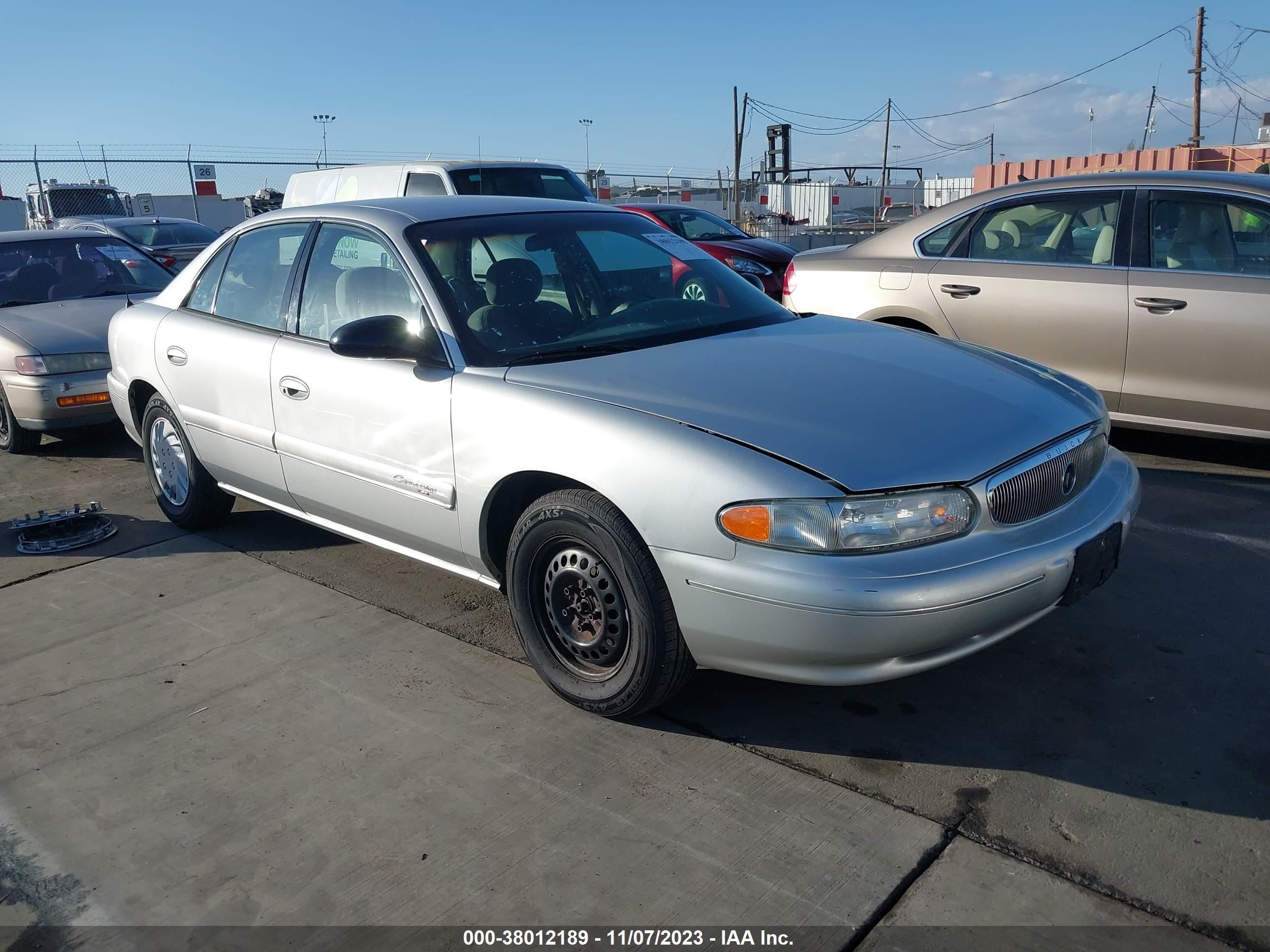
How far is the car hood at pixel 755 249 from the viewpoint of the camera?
11766 millimetres

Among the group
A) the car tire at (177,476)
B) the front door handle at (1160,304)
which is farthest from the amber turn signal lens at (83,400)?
the front door handle at (1160,304)

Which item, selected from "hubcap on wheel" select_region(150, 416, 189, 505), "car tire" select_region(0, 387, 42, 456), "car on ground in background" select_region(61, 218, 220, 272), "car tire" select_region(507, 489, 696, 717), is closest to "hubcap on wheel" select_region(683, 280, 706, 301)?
"car tire" select_region(507, 489, 696, 717)

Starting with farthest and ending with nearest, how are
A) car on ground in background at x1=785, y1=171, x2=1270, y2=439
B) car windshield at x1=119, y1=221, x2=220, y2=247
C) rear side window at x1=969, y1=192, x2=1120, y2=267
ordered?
car windshield at x1=119, y1=221, x2=220, y2=247
rear side window at x1=969, y1=192, x2=1120, y2=267
car on ground in background at x1=785, y1=171, x2=1270, y2=439

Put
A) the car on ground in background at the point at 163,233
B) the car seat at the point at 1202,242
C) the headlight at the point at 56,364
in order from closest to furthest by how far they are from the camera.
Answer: the car seat at the point at 1202,242 → the headlight at the point at 56,364 → the car on ground in background at the point at 163,233

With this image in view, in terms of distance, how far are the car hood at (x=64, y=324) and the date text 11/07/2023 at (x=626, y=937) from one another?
568 cm

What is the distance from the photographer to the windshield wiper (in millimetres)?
3539

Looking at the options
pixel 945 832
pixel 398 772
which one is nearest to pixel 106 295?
pixel 398 772

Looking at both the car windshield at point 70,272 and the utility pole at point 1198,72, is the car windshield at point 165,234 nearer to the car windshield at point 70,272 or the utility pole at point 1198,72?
the car windshield at point 70,272

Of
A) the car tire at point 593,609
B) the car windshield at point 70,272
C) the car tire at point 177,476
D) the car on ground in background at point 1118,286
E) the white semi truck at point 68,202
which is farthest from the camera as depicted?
the white semi truck at point 68,202

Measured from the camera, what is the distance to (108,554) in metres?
5.08

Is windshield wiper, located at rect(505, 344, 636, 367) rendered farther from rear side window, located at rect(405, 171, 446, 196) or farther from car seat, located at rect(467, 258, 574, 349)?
rear side window, located at rect(405, 171, 446, 196)

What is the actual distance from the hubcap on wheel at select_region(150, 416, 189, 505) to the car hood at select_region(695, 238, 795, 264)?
24.2 ft

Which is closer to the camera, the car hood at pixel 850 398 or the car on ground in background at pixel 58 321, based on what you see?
the car hood at pixel 850 398

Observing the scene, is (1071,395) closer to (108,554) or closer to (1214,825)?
(1214,825)
